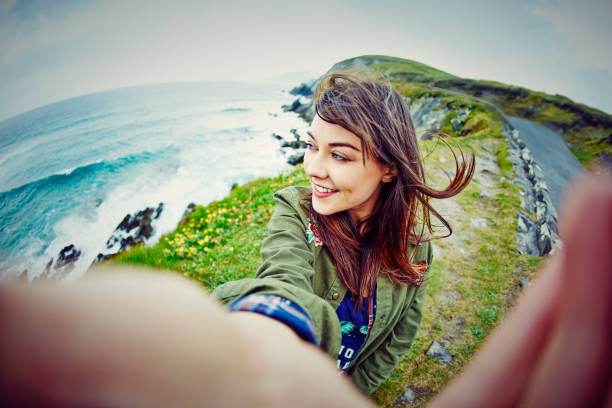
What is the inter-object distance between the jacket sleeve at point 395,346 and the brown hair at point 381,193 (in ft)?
0.90

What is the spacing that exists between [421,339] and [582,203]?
3370mm

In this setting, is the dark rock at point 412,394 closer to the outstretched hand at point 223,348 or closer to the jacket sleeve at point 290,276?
the jacket sleeve at point 290,276

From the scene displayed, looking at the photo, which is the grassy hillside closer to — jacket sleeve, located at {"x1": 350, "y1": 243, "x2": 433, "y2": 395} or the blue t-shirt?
jacket sleeve, located at {"x1": 350, "y1": 243, "x2": 433, "y2": 395}

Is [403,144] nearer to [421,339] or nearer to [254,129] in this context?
[421,339]

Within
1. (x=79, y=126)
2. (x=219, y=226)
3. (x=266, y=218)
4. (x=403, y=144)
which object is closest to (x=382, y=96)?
(x=403, y=144)

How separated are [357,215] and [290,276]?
887 mm

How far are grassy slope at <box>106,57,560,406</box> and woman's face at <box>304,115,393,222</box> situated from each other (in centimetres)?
226

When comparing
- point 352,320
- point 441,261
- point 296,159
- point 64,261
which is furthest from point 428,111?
point 64,261

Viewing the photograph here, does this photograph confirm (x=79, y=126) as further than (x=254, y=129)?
No

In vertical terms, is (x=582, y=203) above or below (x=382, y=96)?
below

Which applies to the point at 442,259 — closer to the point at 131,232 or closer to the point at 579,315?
the point at 579,315

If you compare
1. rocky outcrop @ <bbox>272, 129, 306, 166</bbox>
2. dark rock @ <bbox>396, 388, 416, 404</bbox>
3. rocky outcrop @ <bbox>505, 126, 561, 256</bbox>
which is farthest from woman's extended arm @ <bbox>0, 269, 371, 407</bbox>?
rocky outcrop @ <bbox>272, 129, 306, 166</bbox>

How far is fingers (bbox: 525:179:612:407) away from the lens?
0.40 metres

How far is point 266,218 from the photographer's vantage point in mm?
5105
